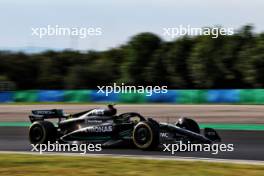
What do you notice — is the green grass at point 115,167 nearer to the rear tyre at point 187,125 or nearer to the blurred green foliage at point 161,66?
the rear tyre at point 187,125

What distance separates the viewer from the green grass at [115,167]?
8125 millimetres

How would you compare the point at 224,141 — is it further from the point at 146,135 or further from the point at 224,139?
the point at 146,135

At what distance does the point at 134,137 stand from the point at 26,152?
2085 millimetres

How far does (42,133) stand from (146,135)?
94.0 inches

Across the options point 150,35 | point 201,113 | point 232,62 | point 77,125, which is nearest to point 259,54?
point 232,62

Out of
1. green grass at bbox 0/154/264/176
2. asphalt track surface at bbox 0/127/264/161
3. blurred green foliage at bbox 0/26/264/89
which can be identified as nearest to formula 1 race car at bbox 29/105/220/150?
asphalt track surface at bbox 0/127/264/161

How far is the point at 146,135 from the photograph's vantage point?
35.7ft

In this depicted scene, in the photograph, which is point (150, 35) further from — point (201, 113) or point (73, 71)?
point (201, 113)

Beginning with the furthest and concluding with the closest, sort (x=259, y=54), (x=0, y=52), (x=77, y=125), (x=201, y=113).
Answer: (x=0, y=52) < (x=259, y=54) < (x=201, y=113) < (x=77, y=125)

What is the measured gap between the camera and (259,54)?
44.0 metres

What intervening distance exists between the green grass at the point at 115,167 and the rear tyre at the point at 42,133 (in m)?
2.00

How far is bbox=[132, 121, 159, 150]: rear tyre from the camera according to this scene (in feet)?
35.3

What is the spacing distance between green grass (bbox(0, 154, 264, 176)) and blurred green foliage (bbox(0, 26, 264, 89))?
3509cm

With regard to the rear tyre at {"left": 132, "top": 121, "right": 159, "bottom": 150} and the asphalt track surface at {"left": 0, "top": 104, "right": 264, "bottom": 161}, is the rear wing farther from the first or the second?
the rear tyre at {"left": 132, "top": 121, "right": 159, "bottom": 150}
